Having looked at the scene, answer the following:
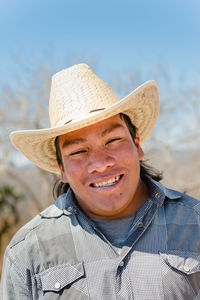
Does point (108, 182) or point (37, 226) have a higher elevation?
point (108, 182)

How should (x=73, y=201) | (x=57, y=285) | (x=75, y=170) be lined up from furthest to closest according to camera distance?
(x=73, y=201), (x=75, y=170), (x=57, y=285)

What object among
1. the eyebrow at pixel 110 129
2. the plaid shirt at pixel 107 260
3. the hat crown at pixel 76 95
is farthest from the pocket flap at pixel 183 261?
the hat crown at pixel 76 95

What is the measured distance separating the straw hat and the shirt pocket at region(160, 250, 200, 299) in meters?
0.79

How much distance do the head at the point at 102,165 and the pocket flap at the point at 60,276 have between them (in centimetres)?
33

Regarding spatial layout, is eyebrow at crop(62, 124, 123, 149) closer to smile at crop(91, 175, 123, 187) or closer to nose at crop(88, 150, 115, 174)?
nose at crop(88, 150, 115, 174)

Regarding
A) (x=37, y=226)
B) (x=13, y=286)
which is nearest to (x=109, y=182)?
(x=37, y=226)

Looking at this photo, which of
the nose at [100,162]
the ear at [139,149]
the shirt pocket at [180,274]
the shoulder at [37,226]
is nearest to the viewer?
the shirt pocket at [180,274]

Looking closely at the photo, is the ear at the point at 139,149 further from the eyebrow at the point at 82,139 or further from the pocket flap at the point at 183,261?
the pocket flap at the point at 183,261

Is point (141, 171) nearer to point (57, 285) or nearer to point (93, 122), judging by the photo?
point (93, 122)

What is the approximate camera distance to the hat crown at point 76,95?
78.0 inches

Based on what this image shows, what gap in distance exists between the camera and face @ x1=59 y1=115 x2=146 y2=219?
1.85m

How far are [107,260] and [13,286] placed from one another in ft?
1.64

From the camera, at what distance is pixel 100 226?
1.97 meters

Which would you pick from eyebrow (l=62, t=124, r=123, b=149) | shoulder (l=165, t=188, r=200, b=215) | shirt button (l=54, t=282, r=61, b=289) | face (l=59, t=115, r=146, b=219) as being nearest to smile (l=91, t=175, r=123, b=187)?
face (l=59, t=115, r=146, b=219)
